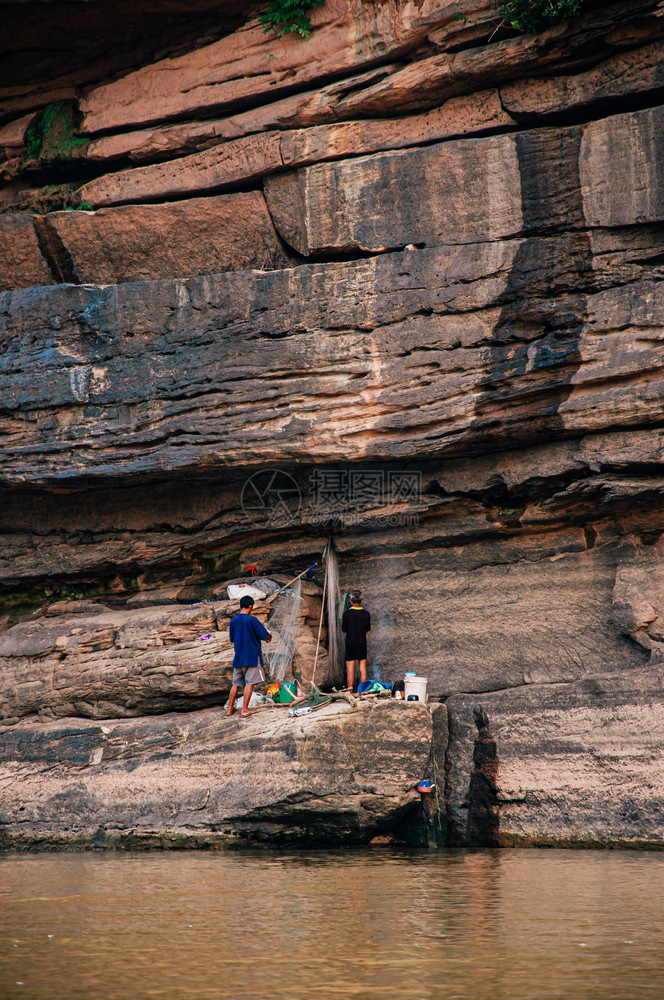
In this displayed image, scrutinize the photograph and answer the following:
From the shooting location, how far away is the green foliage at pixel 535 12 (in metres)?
10.1

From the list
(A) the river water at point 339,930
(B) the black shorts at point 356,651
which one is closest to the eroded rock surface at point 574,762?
(A) the river water at point 339,930

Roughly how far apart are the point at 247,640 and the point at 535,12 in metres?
8.52

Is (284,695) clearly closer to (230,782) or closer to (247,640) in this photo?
(247,640)

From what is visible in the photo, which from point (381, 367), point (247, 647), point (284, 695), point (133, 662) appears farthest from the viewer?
point (133, 662)

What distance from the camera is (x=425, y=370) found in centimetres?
1100

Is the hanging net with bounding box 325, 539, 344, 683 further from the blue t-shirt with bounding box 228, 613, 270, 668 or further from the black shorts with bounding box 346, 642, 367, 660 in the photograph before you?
→ the blue t-shirt with bounding box 228, 613, 270, 668

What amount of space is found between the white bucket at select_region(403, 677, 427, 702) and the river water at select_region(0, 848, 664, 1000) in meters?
2.49

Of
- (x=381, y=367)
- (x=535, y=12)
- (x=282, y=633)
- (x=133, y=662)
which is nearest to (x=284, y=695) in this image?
(x=282, y=633)

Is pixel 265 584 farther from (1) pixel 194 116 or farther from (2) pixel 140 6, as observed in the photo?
(2) pixel 140 6

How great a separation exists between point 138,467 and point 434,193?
552cm

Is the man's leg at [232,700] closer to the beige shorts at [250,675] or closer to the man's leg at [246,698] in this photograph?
the beige shorts at [250,675]

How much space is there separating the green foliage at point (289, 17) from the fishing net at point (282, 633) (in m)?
7.79

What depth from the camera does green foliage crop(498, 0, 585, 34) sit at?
400 inches

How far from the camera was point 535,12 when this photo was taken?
10.4 metres
